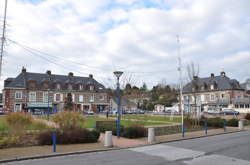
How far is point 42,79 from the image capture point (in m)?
50.4

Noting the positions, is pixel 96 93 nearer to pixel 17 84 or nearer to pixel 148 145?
pixel 17 84

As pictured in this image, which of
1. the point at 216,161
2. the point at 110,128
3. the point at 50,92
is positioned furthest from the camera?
the point at 50,92

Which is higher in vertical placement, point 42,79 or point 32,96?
point 42,79

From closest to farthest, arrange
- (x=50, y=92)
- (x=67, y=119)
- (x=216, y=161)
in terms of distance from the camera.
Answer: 1. (x=216, y=161)
2. (x=67, y=119)
3. (x=50, y=92)

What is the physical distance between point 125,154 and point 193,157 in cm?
271

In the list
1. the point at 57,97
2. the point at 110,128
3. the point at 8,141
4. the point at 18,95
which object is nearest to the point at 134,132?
the point at 110,128

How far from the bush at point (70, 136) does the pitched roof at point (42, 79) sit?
38.7m

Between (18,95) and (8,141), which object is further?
(18,95)

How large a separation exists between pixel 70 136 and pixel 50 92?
40.5 metres

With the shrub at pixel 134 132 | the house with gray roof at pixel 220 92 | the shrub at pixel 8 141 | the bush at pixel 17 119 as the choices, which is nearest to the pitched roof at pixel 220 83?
the house with gray roof at pixel 220 92

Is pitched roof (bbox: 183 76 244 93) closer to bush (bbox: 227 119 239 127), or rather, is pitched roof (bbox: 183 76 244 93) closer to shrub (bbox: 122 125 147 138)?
bush (bbox: 227 119 239 127)

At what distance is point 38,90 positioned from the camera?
158ft

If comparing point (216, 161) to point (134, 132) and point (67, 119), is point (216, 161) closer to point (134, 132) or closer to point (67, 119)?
point (134, 132)

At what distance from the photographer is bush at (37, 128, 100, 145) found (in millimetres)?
10836
